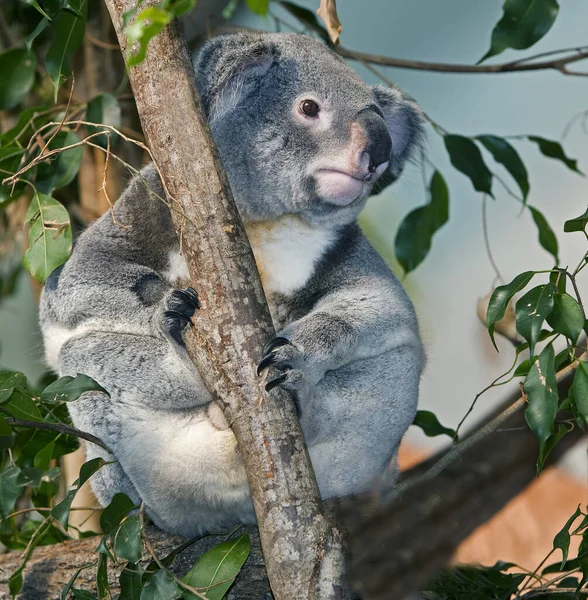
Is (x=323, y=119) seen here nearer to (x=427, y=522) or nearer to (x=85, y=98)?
(x=427, y=522)

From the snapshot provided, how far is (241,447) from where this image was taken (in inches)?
62.0

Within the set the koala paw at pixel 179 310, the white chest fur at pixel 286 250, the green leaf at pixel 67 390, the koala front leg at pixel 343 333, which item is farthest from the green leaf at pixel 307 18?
the green leaf at pixel 67 390

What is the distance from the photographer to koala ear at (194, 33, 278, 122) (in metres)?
2.20

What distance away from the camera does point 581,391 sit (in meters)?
1.57

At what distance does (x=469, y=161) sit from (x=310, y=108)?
88 centimetres

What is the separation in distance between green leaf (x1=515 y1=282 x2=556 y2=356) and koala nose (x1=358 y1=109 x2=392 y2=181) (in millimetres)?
682

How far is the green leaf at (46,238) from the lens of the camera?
1.85 m

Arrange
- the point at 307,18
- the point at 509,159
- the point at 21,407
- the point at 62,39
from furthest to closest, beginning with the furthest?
the point at 307,18
the point at 509,159
the point at 62,39
the point at 21,407

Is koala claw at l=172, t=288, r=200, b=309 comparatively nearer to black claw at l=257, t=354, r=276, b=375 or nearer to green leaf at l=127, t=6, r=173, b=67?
black claw at l=257, t=354, r=276, b=375

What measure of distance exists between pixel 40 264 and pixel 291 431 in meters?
0.73

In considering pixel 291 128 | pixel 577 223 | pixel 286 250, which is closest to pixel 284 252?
pixel 286 250

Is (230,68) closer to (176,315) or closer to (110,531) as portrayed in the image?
(176,315)

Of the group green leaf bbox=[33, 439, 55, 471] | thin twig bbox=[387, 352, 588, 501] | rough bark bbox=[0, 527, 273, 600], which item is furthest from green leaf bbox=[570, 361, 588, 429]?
green leaf bbox=[33, 439, 55, 471]

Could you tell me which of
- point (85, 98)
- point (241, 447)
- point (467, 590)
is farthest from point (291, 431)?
point (85, 98)
